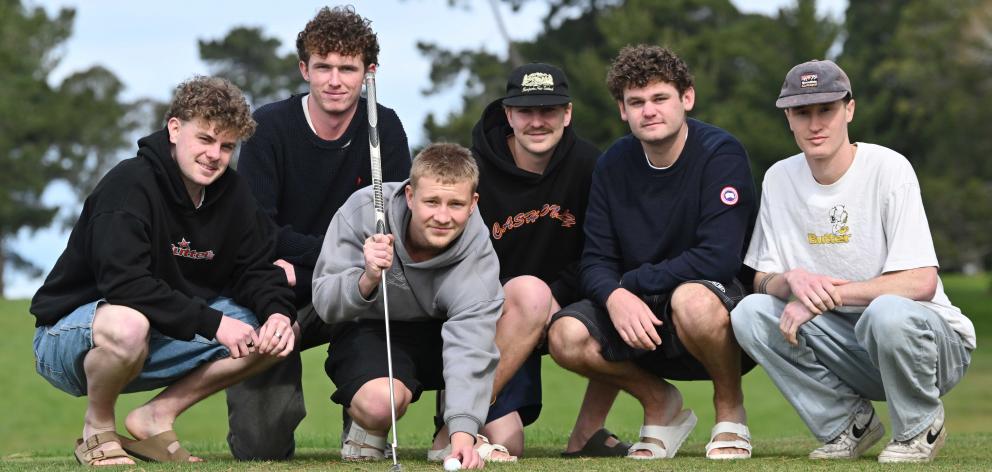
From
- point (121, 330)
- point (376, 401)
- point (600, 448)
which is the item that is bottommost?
point (600, 448)

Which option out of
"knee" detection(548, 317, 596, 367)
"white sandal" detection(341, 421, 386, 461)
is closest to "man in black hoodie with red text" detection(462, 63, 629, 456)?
"knee" detection(548, 317, 596, 367)

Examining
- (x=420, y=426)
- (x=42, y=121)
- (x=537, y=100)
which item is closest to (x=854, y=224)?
(x=537, y=100)

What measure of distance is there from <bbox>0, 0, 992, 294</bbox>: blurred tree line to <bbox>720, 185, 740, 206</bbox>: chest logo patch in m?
27.7

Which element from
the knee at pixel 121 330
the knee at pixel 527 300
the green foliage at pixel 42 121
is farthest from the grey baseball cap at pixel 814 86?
the green foliage at pixel 42 121

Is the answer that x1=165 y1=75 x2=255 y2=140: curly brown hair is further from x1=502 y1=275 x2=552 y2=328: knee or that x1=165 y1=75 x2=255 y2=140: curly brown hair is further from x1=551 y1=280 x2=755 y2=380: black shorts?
x1=551 y1=280 x2=755 y2=380: black shorts

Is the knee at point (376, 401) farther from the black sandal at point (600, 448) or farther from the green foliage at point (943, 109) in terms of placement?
the green foliage at point (943, 109)

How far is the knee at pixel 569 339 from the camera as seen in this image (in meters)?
5.74

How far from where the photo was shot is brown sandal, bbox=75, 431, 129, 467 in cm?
535

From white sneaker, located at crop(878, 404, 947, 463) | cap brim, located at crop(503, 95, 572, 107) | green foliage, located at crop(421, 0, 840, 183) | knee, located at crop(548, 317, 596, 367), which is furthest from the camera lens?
green foliage, located at crop(421, 0, 840, 183)

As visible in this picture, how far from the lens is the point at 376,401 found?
17.7ft

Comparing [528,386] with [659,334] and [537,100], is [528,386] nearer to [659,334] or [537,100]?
[659,334]

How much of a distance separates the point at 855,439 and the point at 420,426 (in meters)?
7.62

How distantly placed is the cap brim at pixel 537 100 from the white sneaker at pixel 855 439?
191 centimetres

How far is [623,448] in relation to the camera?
623cm
